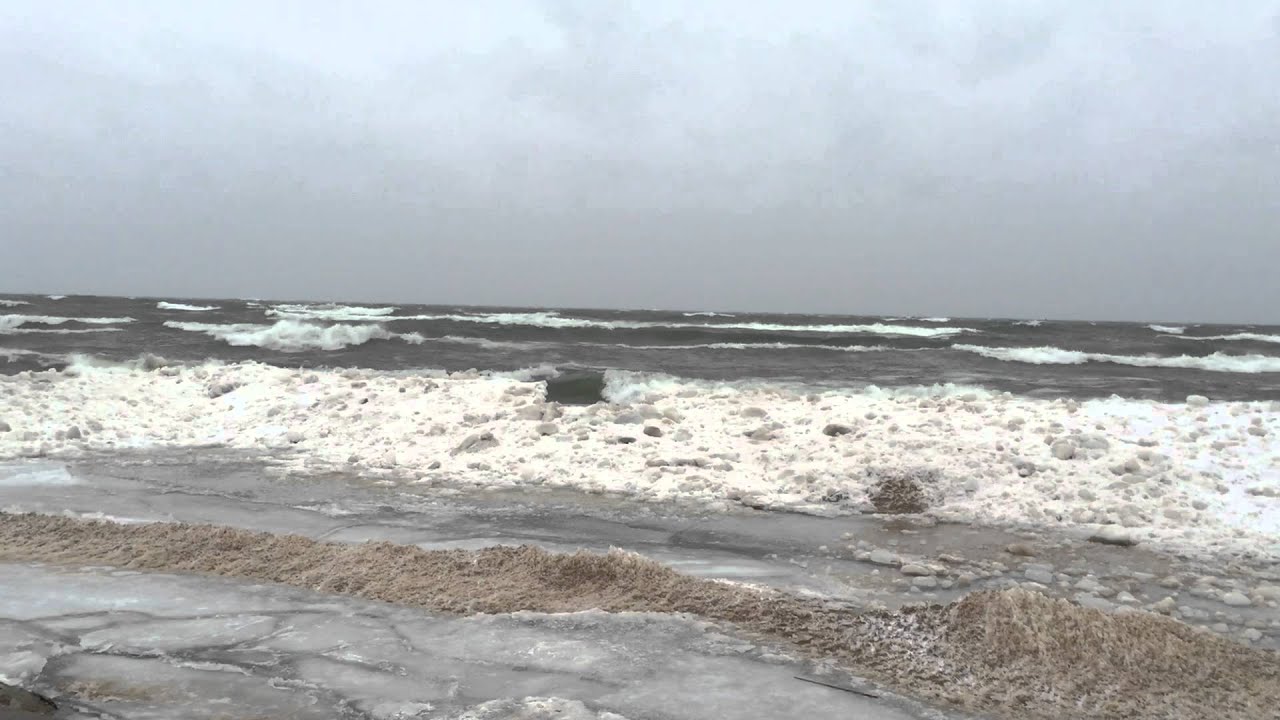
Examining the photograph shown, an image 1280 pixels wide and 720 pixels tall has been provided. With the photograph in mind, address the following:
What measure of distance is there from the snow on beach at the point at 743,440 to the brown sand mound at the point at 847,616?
2387 millimetres

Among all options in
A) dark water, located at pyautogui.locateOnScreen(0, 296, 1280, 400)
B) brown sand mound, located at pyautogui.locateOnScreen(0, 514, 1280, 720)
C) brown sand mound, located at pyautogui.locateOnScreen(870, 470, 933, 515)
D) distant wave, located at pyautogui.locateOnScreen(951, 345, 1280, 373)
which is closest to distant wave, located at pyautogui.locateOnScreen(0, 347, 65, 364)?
dark water, located at pyautogui.locateOnScreen(0, 296, 1280, 400)

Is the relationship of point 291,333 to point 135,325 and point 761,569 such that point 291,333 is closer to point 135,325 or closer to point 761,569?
point 135,325

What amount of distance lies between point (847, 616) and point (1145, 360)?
25.6 meters

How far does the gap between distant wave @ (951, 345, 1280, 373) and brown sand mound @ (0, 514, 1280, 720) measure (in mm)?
21105

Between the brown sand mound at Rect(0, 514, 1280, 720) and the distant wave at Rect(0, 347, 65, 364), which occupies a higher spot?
the distant wave at Rect(0, 347, 65, 364)

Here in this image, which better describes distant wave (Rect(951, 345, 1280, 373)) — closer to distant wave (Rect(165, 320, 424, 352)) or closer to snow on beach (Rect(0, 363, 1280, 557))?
snow on beach (Rect(0, 363, 1280, 557))

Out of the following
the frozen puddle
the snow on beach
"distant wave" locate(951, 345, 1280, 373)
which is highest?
"distant wave" locate(951, 345, 1280, 373)

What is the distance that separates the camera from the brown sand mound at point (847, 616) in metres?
3.42

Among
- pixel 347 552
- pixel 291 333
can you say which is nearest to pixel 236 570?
pixel 347 552

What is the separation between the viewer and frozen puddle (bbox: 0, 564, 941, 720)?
3.14 m

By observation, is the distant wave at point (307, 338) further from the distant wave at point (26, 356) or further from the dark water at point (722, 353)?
the distant wave at point (26, 356)

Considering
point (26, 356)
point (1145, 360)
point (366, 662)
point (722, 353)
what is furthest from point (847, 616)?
point (1145, 360)

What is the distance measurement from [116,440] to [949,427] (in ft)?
31.3

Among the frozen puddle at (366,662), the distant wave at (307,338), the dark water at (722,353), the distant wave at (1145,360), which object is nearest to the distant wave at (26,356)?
the dark water at (722,353)
